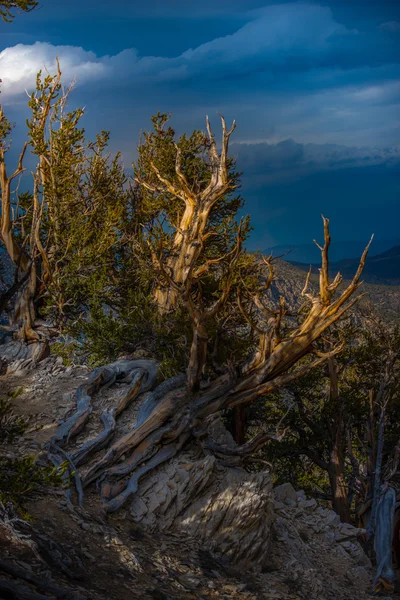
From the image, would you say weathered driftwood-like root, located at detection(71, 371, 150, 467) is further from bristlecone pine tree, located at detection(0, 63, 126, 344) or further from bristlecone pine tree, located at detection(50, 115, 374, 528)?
bristlecone pine tree, located at detection(0, 63, 126, 344)

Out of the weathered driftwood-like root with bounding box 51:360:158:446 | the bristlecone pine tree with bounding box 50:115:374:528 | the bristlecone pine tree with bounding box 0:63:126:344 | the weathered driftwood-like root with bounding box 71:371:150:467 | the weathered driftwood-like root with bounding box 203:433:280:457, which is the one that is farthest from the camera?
the bristlecone pine tree with bounding box 0:63:126:344

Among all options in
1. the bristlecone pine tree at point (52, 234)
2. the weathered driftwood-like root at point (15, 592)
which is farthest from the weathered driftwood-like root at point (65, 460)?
the bristlecone pine tree at point (52, 234)

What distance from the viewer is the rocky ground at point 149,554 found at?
5.59 metres

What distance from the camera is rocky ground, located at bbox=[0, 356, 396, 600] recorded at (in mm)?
5590

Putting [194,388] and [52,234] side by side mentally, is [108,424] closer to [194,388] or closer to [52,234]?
[194,388]

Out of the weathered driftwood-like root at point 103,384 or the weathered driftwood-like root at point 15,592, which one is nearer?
the weathered driftwood-like root at point 15,592

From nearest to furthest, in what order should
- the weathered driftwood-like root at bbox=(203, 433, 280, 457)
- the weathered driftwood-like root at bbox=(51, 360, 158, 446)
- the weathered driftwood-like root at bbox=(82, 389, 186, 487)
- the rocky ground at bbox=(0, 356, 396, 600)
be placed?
the rocky ground at bbox=(0, 356, 396, 600), the weathered driftwood-like root at bbox=(82, 389, 186, 487), the weathered driftwood-like root at bbox=(203, 433, 280, 457), the weathered driftwood-like root at bbox=(51, 360, 158, 446)

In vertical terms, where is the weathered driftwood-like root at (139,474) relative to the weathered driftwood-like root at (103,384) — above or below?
below

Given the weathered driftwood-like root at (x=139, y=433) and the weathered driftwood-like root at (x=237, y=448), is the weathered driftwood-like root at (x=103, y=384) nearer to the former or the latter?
the weathered driftwood-like root at (x=139, y=433)

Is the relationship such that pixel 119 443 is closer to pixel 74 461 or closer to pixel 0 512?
pixel 74 461

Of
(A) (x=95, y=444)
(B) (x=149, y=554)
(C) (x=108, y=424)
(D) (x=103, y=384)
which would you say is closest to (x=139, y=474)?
(A) (x=95, y=444)

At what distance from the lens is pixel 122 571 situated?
632 centimetres

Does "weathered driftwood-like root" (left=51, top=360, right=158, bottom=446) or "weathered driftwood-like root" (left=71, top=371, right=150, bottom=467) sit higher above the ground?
"weathered driftwood-like root" (left=51, top=360, right=158, bottom=446)

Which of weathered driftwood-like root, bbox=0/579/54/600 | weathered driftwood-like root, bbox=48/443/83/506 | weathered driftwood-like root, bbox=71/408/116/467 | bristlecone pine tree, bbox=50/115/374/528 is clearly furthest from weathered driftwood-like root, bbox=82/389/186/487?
weathered driftwood-like root, bbox=0/579/54/600
